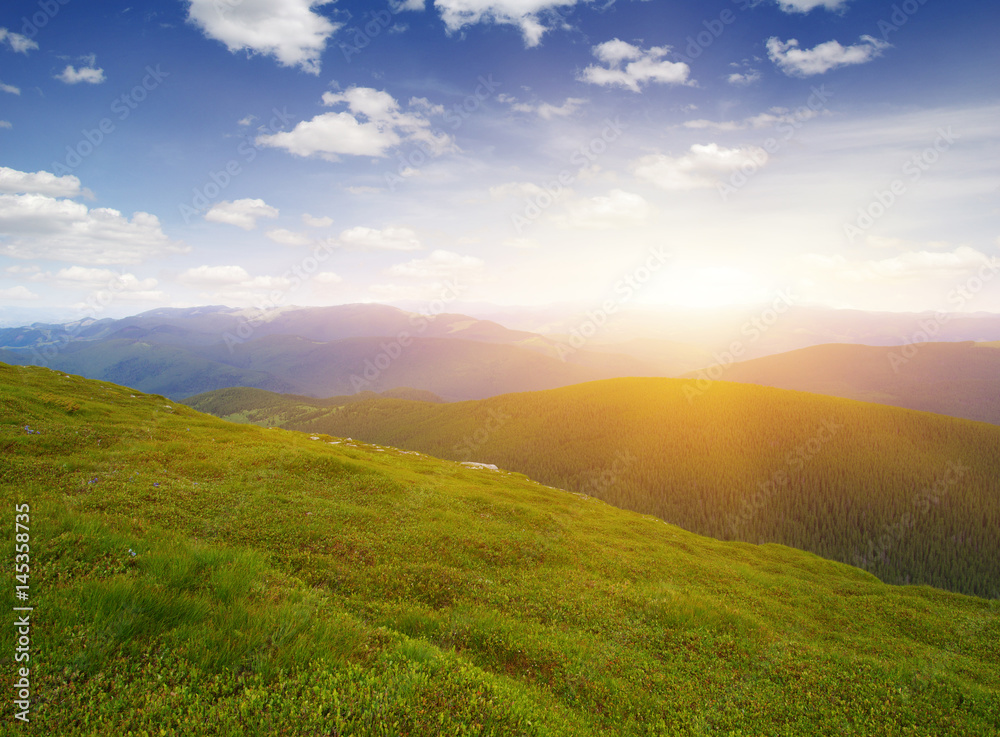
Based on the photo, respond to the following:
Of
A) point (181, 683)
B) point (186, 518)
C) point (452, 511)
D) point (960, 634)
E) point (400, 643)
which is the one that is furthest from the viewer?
point (452, 511)

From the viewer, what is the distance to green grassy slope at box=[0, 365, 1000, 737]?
589cm

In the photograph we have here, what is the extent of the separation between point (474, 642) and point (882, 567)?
258 m

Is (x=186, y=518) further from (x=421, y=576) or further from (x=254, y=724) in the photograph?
(x=254, y=724)

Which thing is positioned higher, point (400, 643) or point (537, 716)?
point (400, 643)

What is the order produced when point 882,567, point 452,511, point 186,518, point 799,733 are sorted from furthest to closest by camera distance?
1. point 882,567
2. point 452,511
3. point 186,518
4. point 799,733

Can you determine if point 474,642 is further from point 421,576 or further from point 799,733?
point 799,733

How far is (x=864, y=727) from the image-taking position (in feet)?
34.2

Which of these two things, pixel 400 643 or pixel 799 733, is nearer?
pixel 400 643

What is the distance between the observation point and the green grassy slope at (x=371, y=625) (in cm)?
589

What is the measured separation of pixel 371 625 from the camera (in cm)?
985

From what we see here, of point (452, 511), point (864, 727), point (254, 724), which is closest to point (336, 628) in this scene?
point (254, 724)

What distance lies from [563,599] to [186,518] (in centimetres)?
1422

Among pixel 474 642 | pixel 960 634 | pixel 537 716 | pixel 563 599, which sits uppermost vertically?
pixel 537 716

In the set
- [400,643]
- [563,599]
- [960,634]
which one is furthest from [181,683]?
[960,634]
